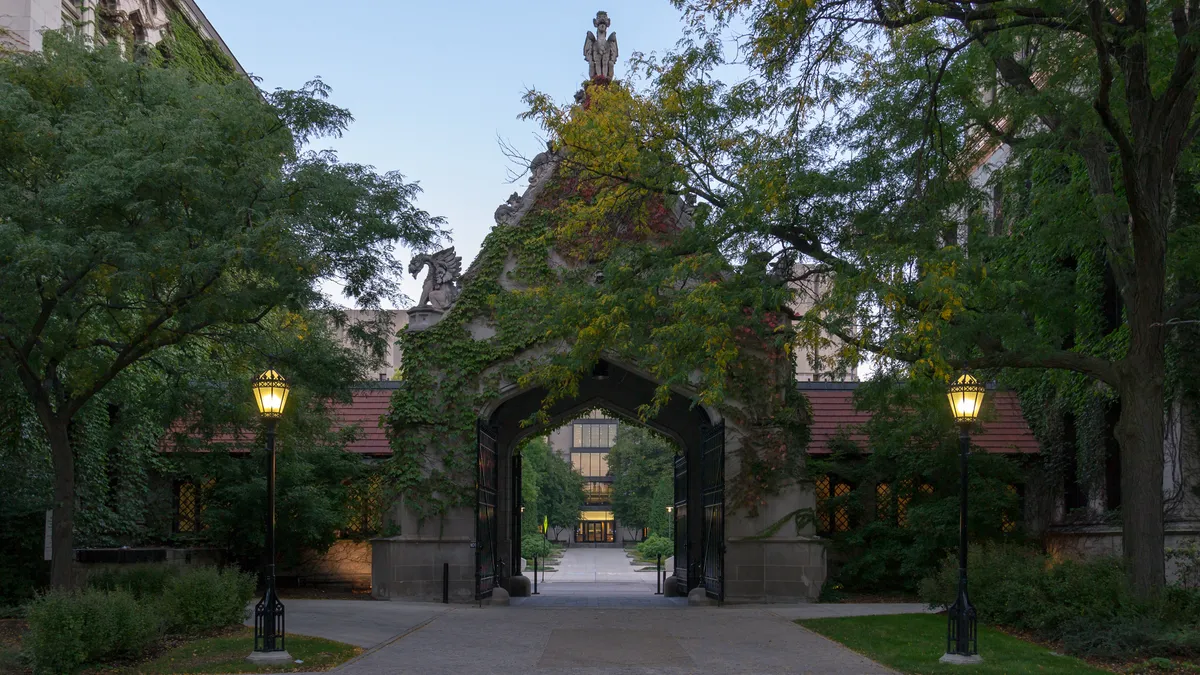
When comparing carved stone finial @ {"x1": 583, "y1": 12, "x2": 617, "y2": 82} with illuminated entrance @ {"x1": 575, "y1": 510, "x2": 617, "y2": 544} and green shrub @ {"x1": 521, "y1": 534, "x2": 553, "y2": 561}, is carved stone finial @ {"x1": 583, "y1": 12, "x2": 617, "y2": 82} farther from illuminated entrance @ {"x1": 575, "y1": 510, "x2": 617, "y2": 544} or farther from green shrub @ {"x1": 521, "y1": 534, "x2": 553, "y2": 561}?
illuminated entrance @ {"x1": 575, "y1": 510, "x2": 617, "y2": 544}

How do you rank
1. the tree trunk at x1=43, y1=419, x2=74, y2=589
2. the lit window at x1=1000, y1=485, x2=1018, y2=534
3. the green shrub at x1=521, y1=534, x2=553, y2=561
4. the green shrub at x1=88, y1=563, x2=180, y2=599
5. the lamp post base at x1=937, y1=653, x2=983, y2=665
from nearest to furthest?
the lamp post base at x1=937, y1=653, x2=983, y2=665
the tree trunk at x1=43, y1=419, x2=74, y2=589
the green shrub at x1=88, y1=563, x2=180, y2=599
the lit window at x1=1000, y1=485, x2=1018, y2=534
the green shrub at x1=521, y1=534, x2=553, y2=561

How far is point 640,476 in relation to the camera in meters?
83.5

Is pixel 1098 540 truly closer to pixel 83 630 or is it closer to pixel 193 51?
pixel 83 630

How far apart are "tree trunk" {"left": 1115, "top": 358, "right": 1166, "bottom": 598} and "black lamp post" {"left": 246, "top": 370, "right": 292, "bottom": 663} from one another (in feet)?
35.3

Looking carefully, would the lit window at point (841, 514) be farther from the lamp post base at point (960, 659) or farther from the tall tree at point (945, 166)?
the lamp post base at point (960, 659)

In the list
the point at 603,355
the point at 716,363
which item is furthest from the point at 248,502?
the point at 716,363

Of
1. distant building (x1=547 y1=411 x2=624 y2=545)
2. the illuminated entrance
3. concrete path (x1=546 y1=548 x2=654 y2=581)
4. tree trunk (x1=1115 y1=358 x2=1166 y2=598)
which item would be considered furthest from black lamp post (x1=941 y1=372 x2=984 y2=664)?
distant building (x1=547 y1=411 x2=624 y2=545)

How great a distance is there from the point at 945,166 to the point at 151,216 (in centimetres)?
1064

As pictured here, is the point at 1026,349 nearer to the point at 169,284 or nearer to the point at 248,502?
the point at 169,284

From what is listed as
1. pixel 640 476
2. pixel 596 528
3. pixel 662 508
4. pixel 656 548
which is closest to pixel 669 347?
pixel 656 548

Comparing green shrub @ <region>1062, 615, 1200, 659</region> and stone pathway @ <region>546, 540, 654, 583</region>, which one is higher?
green shrub @ <region>1062, 615, 1200, 659</region>

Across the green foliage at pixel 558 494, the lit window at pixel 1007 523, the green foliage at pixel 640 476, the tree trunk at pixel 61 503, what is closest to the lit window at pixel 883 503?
the lit window at pixel 1007 523

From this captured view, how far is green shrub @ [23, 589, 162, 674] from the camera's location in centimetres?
1234

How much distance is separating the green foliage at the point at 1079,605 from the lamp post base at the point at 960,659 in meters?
1.57
